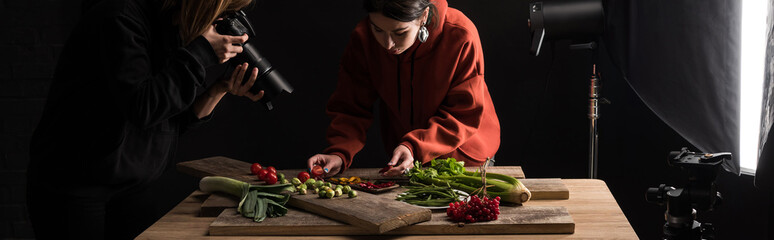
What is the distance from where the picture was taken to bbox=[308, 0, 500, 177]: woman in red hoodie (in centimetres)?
208

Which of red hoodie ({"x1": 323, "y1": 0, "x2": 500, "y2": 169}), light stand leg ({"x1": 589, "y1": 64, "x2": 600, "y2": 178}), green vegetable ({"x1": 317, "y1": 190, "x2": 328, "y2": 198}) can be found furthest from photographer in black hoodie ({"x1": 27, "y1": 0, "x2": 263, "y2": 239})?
light stand leg ({"x1": 589, "y1": 64, "x2": 600, "y2": 178})

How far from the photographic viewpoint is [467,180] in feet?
6.07

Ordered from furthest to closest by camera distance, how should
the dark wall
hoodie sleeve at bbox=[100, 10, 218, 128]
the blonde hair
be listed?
the dark wall
the blonde hair
hoodie sleeve at bbox=[100, 10, 218, 128]

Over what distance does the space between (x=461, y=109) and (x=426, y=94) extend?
0.47ft

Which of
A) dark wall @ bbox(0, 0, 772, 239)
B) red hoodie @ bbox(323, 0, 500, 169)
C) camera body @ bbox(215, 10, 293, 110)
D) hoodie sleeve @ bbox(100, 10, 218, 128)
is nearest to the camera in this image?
hoodie sleeve @ bbox(100, 10, 218, 128)

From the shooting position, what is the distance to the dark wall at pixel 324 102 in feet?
10.1

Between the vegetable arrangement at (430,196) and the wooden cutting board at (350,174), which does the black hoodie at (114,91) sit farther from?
the vegetable arrangement at (430,196)

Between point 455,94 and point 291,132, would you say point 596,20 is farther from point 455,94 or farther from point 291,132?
point 291,132

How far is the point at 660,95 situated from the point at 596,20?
35 cm

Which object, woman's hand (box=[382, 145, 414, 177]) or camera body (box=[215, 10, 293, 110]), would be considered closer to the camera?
camera body (box=[215, 10, 293, 110])

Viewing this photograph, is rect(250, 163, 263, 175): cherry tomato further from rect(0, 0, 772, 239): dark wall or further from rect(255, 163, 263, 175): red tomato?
rect(0, 0, 772, 239): dark wall

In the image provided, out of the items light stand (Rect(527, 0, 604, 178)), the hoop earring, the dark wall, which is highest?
the hoop earring

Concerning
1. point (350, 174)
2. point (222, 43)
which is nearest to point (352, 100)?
point (350, 174)

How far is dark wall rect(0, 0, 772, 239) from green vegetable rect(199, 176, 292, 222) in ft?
4.80
